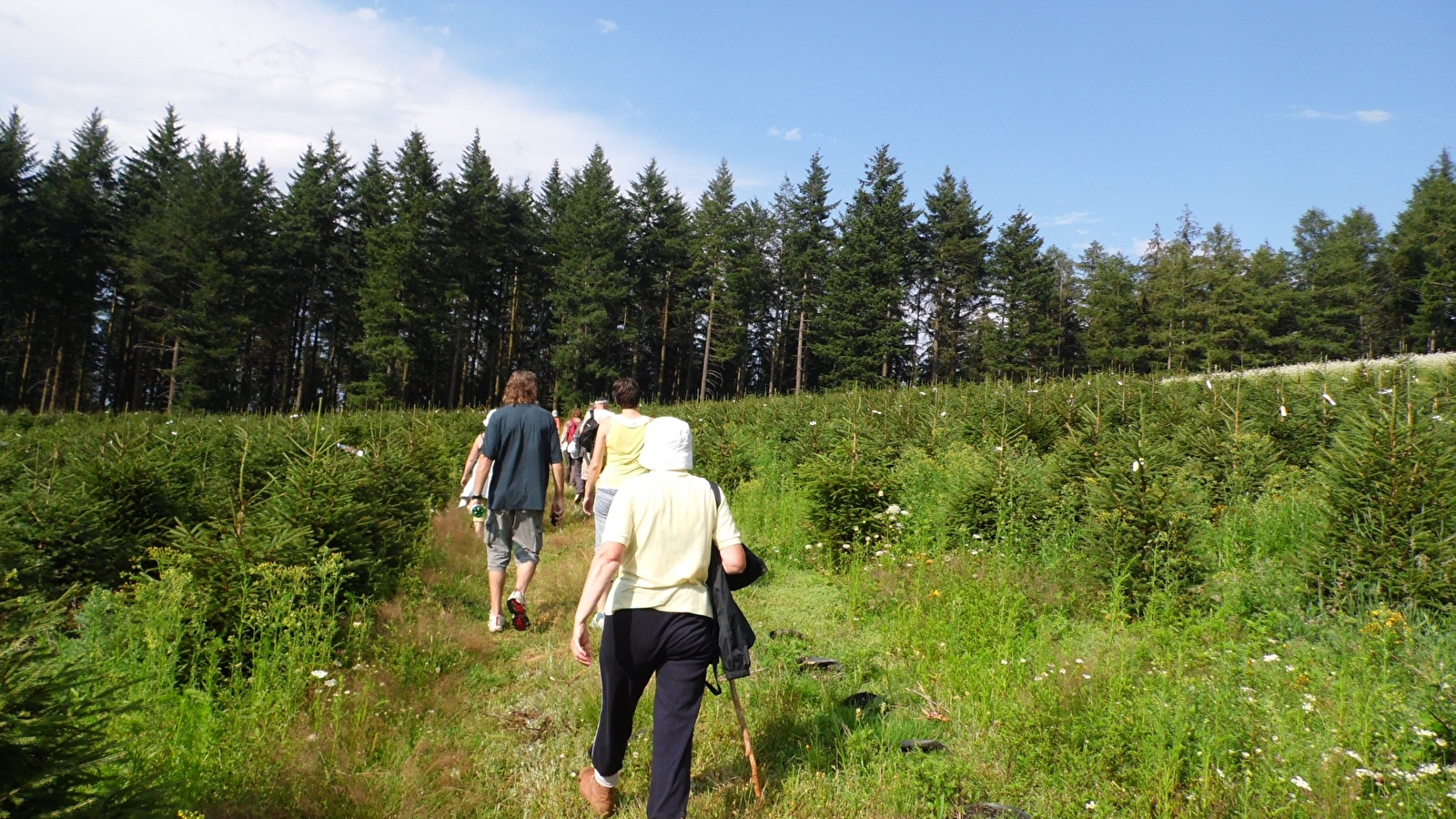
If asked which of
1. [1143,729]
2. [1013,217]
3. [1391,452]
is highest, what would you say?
[1013,217]

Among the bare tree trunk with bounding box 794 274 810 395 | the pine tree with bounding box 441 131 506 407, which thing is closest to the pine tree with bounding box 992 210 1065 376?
the bare tree trunk with bounding box 794 274 810 395

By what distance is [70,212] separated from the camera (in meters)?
37.8

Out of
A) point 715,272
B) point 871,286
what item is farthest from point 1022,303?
point 715,272

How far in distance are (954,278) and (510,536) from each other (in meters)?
47.5

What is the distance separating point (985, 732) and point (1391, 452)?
A: 12.0 ft

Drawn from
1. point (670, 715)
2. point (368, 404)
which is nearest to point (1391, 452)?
point (670, 715)

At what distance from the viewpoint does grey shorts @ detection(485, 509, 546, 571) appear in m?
6.19

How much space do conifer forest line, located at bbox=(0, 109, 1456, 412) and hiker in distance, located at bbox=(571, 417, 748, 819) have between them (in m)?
31.7

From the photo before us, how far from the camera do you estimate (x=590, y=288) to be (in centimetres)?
4266

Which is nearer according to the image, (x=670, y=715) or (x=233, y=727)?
(x=670, y=715)

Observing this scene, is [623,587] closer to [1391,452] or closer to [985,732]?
[985,732]

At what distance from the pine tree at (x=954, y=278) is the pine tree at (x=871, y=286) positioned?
1.86 m

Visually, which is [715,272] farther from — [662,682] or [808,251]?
[662,682]

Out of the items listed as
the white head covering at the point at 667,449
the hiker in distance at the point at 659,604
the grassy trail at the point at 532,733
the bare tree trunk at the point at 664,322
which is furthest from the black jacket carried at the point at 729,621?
the bare tree trunk at the point at 664,322
